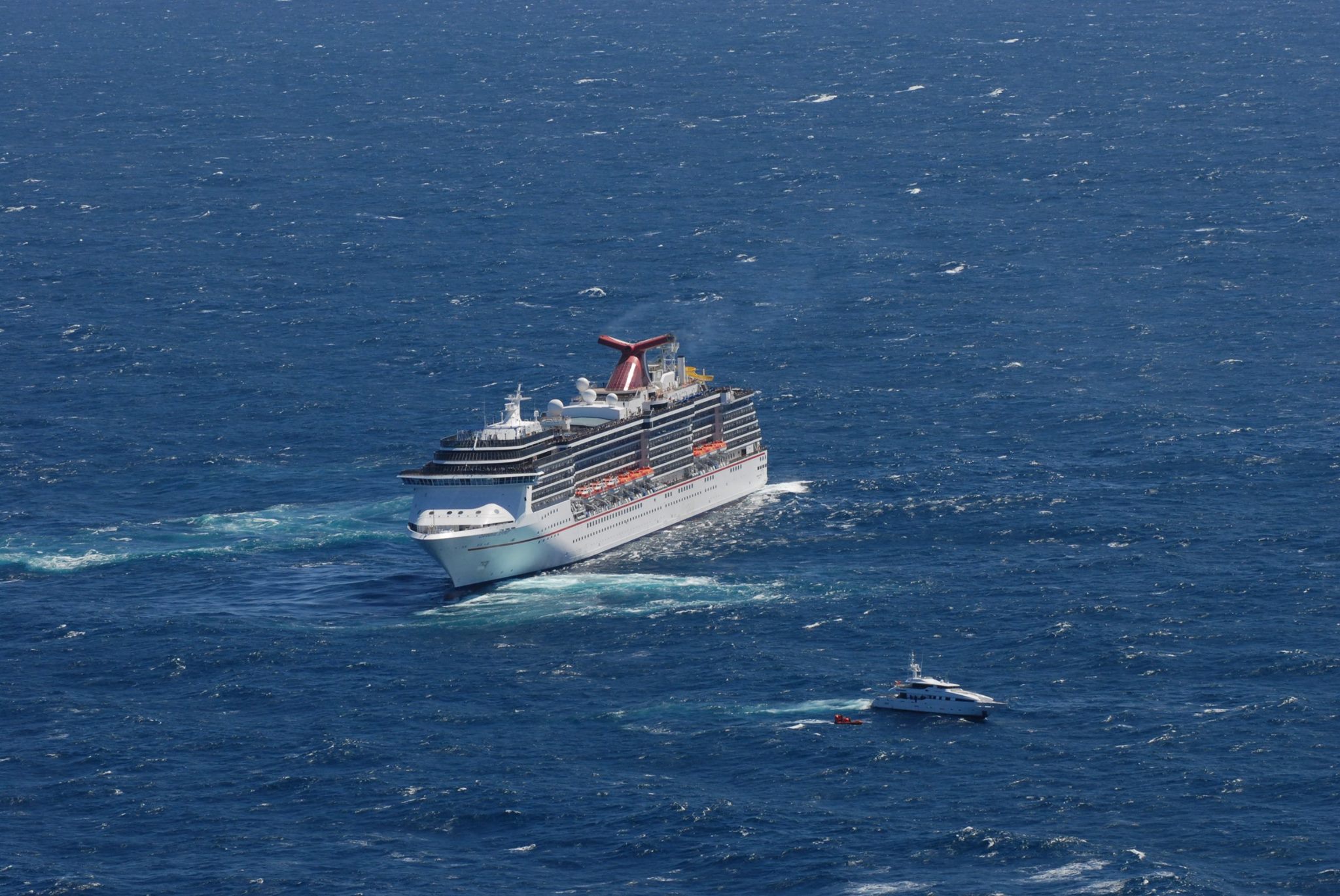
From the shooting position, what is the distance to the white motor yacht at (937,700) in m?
160

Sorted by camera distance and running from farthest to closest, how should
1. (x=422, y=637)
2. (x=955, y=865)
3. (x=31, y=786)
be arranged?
1. (x=422, y=637)
2. (x=31, y=786)
3. (x=955, y=865)

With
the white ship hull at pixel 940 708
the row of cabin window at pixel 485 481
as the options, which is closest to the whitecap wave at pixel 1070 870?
the white ship hull at pixel 940 708

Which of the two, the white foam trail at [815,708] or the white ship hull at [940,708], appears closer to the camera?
the white ship hull at [940,708]

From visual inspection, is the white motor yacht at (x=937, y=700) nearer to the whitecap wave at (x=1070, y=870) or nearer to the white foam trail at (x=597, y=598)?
the whitecap wave at (x=1070, y=870)

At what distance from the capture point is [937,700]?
15988cm

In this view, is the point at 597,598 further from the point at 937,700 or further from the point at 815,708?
the point at 937,700

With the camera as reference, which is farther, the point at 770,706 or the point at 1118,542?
the point at 1118,542

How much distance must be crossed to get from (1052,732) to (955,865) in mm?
21122

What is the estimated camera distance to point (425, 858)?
14112cm

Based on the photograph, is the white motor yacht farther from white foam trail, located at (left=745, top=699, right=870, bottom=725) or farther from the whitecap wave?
the whitecap wave

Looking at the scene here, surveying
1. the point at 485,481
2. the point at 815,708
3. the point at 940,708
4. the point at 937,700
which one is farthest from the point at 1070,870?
the point at 485,481

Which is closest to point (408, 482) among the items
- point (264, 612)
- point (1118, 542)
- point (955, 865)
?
point (264, 612)

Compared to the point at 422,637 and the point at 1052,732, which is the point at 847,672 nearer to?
the point at 1052,732

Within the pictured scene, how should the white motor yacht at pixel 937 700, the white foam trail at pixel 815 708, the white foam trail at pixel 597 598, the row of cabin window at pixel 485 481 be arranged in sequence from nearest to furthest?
the white motor yacht at pixel 937 700
the white foam trail at pixel 815 708
the white foam trail at pixel 597 598
the row of cabin window at pixel 485 481
